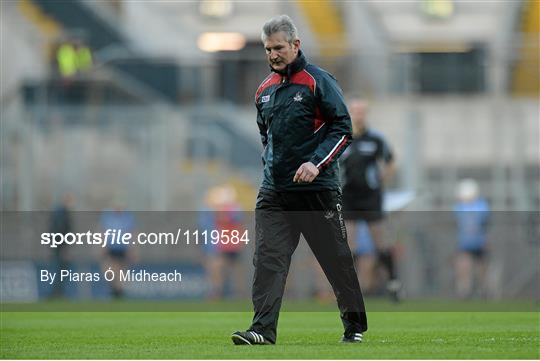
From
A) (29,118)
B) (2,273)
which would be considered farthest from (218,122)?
(2,273)

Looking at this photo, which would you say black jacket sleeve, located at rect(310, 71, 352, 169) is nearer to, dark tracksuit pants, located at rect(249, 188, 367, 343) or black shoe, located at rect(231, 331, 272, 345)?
dark tracksuit pants, located at rect(249, 188, 367, 343)

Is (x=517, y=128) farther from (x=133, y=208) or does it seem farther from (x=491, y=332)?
(x=491, y=332)

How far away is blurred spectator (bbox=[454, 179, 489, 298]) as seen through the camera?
19.8 meters

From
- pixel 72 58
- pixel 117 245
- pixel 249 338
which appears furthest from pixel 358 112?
pixel 72 58

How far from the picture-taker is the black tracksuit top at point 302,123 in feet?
28.7

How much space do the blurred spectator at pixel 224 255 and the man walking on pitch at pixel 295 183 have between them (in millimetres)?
9789

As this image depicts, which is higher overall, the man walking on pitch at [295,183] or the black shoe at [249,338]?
the man walking on pitch at [295,183]

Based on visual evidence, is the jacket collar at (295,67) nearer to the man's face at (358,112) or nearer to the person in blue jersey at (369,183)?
the man's face at (358,112)

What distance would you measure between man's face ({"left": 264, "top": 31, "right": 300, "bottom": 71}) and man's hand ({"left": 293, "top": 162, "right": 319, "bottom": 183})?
63 centimetres

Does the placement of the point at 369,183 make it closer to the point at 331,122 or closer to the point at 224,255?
the point at 224,255

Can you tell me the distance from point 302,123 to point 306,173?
0.38 meters

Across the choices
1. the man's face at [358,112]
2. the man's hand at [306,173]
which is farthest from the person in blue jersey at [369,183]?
the man's hand at [306,173]

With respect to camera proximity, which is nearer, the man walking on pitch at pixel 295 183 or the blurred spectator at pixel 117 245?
the man walking on pitch at pixel 295 183

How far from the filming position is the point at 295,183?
29.0 feet
